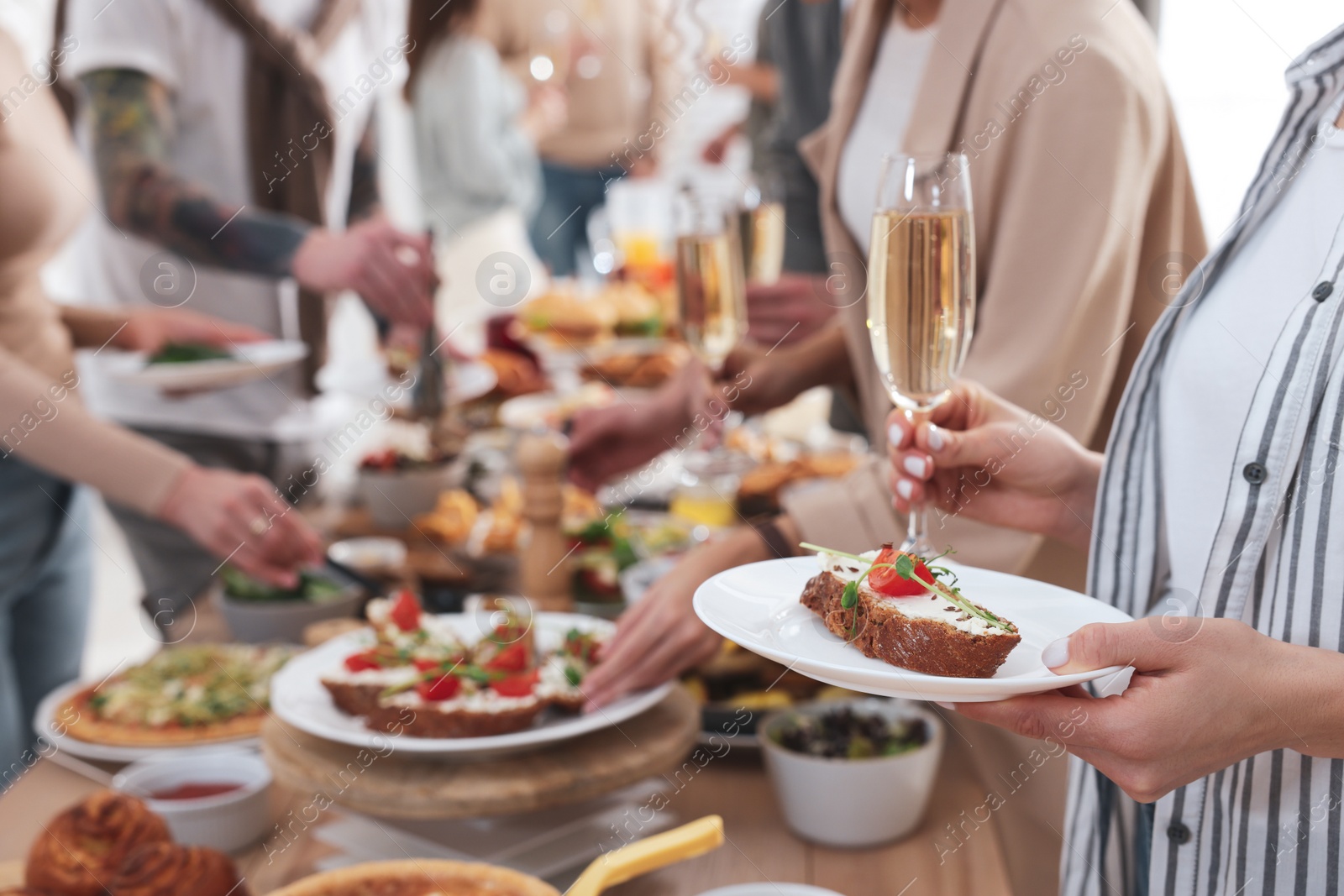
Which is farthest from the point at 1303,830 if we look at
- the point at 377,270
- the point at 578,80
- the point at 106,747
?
the point at 578,80

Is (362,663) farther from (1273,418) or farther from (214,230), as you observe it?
(214,230)

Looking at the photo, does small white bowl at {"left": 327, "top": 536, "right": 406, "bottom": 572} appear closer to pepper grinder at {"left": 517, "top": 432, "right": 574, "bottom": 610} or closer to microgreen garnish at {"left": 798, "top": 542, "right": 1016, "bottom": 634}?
pepper grinder at {"left": 517, "top": 432, "right": 574, "bottom": 610}

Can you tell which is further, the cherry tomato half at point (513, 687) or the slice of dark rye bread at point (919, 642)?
the cherry tomato half at point (513, 687)

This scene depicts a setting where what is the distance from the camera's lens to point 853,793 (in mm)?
1101

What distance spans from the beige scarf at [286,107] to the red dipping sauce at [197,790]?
58.6 inches

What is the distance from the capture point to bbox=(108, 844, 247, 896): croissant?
93cm

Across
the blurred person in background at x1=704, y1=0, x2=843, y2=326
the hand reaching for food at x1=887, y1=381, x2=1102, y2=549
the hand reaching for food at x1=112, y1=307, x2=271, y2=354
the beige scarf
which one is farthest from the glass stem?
the blurred person in background at x1=704, y1=0, x2=843, y2=326

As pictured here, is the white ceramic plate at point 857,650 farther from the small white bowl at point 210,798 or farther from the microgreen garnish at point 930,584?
the small white bowl at point 210,798

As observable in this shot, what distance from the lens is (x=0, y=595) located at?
2.04 metres

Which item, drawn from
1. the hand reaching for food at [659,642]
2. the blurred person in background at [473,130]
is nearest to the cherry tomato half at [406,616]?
the hand reaching for food at [659,642]

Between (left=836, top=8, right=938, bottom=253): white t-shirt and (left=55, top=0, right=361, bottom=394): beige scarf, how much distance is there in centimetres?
136

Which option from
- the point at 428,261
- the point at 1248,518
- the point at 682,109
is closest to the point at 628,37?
the point at 682,109

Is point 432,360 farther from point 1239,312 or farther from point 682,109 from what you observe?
point 682,109

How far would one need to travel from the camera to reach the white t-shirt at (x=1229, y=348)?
36.1 inches
